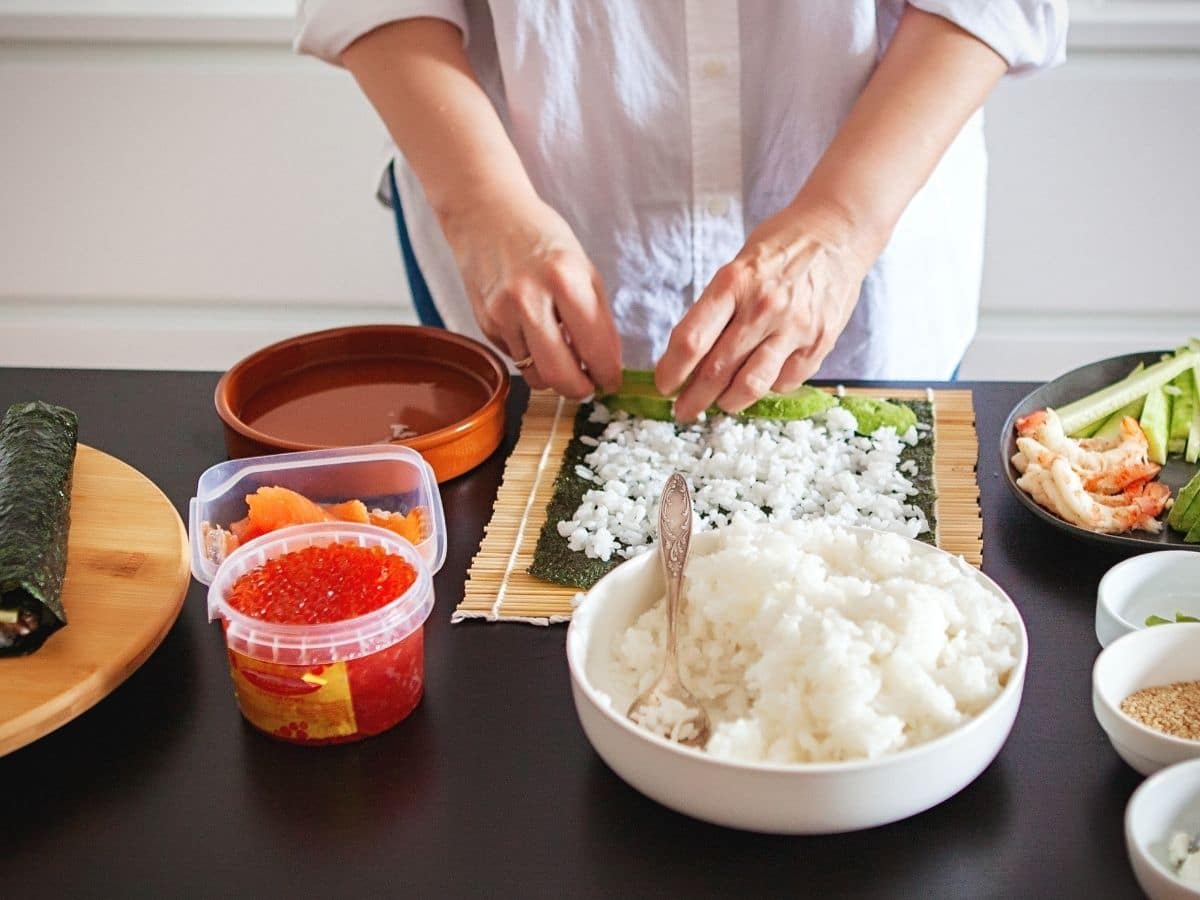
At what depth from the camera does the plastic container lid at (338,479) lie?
1.24 m

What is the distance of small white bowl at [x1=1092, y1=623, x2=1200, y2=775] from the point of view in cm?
92

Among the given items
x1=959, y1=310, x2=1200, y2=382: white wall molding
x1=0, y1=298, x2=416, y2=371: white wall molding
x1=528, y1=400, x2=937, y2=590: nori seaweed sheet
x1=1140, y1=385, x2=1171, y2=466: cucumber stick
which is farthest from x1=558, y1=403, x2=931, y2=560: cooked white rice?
x1=0, y1=298, x2=416, y2=371: white wall molding

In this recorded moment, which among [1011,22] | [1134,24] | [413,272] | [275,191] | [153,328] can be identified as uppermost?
[1011,22]

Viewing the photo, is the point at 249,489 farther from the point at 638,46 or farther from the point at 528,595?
the point at 638,46

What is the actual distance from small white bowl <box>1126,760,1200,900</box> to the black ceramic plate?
346 mm

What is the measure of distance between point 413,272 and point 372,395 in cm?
47

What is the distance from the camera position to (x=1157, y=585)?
3.64 ft

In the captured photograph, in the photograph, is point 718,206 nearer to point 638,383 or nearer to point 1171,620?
point 638,383

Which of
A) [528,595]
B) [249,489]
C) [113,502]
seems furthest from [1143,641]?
[113,502]

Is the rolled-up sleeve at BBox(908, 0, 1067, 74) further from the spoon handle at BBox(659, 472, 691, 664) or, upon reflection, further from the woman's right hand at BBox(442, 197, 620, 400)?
the spoon handle at BBox(659, 472, 691, 664)

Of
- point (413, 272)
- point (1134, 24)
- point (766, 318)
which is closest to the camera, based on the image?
point (766, 318)

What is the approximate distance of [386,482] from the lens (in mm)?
1287

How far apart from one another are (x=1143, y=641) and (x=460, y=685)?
21.5 inches

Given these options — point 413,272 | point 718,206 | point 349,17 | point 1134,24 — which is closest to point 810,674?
point 718,206
